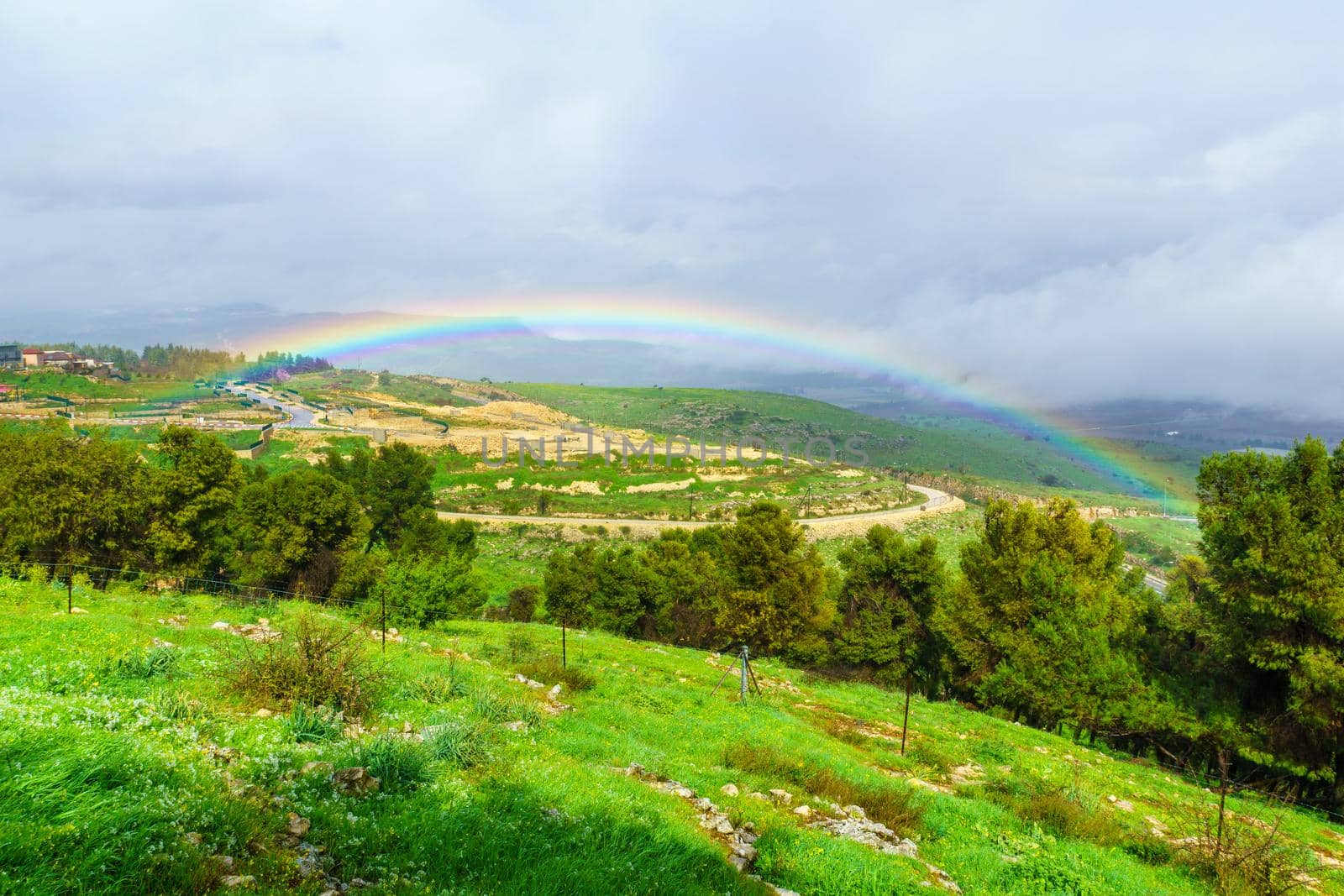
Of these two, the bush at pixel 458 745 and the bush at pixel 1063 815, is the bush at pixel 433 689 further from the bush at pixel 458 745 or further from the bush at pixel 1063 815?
the bush at pixel 1063 815

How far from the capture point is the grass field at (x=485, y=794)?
5.13 metres

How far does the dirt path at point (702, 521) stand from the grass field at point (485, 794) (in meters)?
54.4

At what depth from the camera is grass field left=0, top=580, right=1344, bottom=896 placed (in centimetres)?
513

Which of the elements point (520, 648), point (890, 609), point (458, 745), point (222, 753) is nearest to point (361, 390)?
point (890, 609)

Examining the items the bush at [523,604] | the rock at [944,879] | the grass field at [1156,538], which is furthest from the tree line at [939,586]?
the grass field at [1156,538]

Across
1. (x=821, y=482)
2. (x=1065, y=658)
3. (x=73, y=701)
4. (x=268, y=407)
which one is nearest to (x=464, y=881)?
(x=73, y=701)

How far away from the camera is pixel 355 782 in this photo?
688cm

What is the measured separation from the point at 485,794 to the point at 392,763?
1106 millimetres

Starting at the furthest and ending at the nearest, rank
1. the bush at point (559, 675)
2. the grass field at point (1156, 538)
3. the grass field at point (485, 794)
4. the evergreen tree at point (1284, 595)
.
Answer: the grass field at point (1156, 538) < the evergreen tree at point (1284, 595) < the bush at point (559, 675) < the grass field at point (485, 794)

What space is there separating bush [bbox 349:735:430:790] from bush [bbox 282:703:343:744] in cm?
85

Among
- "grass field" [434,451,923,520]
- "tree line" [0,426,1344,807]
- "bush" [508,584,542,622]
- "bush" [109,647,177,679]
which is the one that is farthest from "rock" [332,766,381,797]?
"grass field" [434,451,923,520]

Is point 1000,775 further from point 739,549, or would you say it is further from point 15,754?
point 739,549

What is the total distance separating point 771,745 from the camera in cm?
1206

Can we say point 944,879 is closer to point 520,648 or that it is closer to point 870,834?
point 870,834
